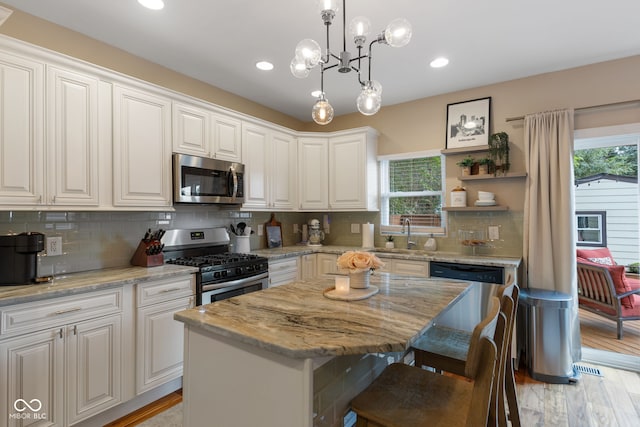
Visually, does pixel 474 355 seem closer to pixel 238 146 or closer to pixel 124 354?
pixel 124 354

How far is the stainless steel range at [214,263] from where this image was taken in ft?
8.82

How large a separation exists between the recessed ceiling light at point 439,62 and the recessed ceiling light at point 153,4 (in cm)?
223

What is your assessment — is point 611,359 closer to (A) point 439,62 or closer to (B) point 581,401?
(B) point 581,401

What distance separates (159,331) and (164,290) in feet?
1.00

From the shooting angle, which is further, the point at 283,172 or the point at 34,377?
the point at 283,172

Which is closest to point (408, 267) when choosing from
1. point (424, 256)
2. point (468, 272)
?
point (424, 256)

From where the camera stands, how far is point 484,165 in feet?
11.1

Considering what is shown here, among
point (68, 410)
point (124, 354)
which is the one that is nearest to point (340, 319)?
point (124, 354)

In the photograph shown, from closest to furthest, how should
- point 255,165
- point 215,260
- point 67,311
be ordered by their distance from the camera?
point 67,311
point 215,260
point 255,165

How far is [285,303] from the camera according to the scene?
1619mm

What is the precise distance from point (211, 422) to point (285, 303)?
0.57 m

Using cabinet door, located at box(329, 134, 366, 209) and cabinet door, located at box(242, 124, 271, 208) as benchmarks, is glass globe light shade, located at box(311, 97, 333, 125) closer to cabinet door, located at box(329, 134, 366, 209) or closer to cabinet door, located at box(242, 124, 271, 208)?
cabinet door, located at box(242, 124, 271, 208)

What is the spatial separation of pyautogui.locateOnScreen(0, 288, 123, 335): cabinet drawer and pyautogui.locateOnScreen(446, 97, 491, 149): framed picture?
11.5ft

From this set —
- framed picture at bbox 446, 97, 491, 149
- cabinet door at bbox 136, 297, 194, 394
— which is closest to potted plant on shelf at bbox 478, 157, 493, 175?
framed picture at bbox 446, 97, 491, 149
